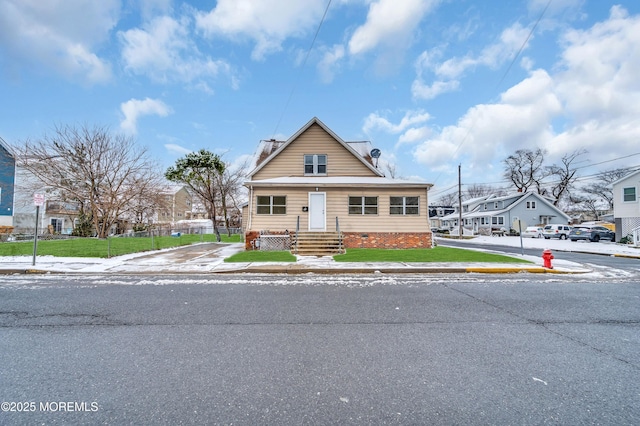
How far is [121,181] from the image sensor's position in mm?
25031

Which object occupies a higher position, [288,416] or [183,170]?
[183,170]

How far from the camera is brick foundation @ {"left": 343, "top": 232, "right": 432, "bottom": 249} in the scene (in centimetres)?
1719

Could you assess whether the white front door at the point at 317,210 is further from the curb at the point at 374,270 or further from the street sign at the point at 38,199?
the street sign at the point at 38,199

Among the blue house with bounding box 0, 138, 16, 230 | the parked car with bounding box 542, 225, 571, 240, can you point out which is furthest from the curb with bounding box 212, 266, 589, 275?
the parked car with bounding box 542, 225, 571, 240

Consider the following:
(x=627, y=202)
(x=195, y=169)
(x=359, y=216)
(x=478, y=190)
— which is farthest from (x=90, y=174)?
(x=478, y=190)

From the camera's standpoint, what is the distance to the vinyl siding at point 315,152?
19.6 m

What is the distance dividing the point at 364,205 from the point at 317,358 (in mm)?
14515

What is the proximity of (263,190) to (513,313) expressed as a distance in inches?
545

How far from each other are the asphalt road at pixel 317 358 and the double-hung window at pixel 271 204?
1083 cm

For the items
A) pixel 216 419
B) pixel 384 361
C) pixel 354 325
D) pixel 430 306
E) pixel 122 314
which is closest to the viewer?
pixel 216 419

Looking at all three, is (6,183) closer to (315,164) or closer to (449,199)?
(315,164)

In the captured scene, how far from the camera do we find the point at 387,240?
17.3 meters

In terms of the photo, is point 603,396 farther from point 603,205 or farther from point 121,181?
point 603,205

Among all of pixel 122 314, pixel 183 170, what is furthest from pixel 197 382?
pixel 183 170
